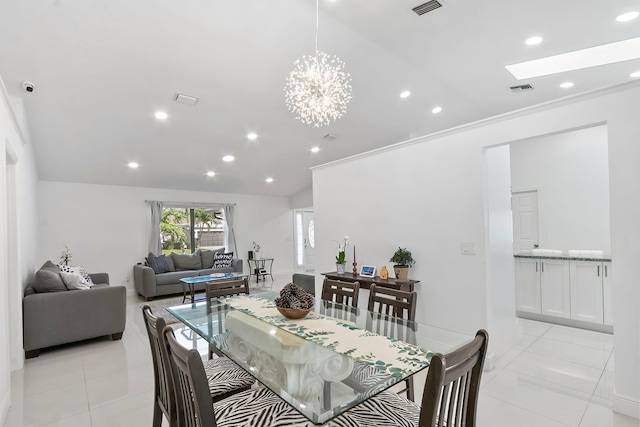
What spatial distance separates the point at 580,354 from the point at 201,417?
377 cm

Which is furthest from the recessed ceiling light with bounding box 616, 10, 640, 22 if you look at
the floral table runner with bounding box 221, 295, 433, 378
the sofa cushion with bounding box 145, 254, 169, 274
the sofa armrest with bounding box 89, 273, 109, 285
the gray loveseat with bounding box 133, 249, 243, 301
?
the sofa cushion with bounding box 145, 254, 169, 274

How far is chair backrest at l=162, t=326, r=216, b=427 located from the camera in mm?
1140

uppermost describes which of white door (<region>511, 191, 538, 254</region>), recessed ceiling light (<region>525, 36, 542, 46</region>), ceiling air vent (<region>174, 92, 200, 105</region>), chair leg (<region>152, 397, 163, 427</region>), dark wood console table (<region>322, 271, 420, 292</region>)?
recessed ceiling light (<region>525, 36, 542, 46</region>)

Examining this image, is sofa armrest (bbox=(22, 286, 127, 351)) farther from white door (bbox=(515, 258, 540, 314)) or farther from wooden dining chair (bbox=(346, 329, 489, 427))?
white door (bbox=(515, 258, 540, 314))

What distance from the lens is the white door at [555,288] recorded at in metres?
4.21

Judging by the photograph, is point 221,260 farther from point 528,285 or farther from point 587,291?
point 587,291

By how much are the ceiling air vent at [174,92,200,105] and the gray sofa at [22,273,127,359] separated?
8.21 feet

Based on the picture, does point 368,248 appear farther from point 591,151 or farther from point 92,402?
point 591,151

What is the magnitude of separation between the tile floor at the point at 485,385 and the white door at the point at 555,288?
38 centimetres

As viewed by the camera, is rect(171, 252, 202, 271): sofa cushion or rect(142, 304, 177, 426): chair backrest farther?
rect(171, 252, 202, 271): sofa cushion

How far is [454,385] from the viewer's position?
1176mm

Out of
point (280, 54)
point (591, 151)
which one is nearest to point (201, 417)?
point (280, 54)

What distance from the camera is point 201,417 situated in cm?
116

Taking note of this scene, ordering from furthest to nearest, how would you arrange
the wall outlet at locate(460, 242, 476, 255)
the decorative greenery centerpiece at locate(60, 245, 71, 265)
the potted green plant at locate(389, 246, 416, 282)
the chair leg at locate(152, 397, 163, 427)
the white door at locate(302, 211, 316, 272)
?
the white door at locate(302, 211, 316, 272), the decorative greenery centerpiece at locate(60, 245, 71, 265), the potted green plant at locate(389, 246, 416, 282), the wall outlet at locate(460, 242, 476, 255), the chair leg at locate(152, 397, 163, 427)
